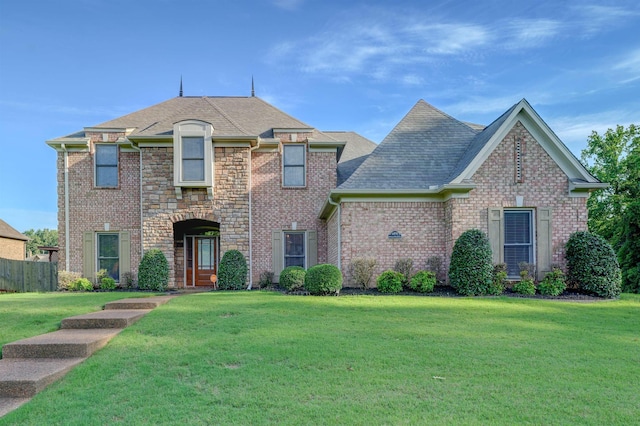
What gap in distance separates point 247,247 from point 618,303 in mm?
11822

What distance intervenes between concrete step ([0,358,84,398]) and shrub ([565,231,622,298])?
1241 centimetres

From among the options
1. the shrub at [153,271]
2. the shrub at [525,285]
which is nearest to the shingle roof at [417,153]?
the shrub at [525,285]

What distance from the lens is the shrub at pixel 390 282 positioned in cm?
1170

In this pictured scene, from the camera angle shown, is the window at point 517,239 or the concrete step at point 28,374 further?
the window at point 517,239

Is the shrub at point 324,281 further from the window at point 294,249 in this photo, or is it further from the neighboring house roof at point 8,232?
the neighboring house roof at point 8,232

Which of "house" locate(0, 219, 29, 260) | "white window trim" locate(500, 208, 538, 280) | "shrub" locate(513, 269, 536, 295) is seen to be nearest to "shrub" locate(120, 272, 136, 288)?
"white window trim" locate(500, 208, 538, 280)

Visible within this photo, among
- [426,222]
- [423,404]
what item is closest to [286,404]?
[423,404]

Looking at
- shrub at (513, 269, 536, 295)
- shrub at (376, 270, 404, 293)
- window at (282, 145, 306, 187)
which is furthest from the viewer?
window at (282, 145, 306, 187)

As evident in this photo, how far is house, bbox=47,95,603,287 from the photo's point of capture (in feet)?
39.9

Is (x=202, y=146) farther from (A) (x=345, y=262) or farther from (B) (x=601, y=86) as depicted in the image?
(B) (x=601, y=86)

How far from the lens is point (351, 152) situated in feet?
63.2

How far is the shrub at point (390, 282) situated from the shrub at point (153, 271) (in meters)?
8.10

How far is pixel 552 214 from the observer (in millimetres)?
12141

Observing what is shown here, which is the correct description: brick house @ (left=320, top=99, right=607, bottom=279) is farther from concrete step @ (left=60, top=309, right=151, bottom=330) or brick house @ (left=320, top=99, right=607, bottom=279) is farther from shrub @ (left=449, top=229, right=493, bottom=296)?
concrete step @ (left=60, top=309, right=151, bottom=330)
